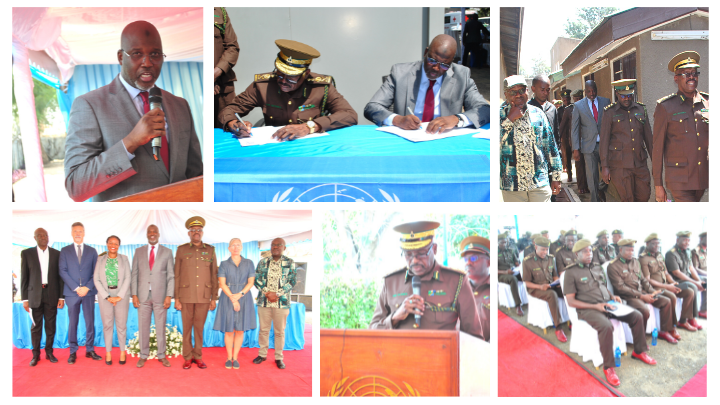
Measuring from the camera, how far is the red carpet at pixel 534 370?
281 cm

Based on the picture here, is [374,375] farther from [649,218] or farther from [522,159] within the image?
[649,218]

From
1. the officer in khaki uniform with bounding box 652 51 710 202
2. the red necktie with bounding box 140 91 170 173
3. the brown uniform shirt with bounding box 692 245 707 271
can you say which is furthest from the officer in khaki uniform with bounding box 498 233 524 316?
the red necktie with bounding box 140 91 170 173

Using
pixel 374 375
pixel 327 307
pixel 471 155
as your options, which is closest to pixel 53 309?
pixel 327 307

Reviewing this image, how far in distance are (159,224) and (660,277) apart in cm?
284

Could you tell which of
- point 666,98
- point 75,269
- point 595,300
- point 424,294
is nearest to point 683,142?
point 666,98

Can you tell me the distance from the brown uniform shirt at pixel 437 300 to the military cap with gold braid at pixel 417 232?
144 mm

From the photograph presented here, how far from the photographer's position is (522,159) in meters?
2.79

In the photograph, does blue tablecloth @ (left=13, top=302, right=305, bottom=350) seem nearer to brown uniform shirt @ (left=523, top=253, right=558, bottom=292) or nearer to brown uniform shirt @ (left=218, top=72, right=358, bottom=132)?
brown uniform shirt @ (left=218, top=72, right=358, bottom=132)

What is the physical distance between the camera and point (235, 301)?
9.35 ft

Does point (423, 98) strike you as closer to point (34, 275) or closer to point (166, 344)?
point (166, 344)

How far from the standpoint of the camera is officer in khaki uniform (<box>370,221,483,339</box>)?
2785 mm

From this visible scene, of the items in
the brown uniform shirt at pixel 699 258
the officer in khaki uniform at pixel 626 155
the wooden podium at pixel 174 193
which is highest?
the officer in khaki uniform at pixel 626 155

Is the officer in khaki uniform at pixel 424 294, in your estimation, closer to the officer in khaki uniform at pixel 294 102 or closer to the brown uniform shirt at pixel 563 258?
the brown uniform shirt at pixel 563 258

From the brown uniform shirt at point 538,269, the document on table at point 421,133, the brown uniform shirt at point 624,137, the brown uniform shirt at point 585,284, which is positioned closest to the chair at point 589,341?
the brown uniform shirt at point 585,284
